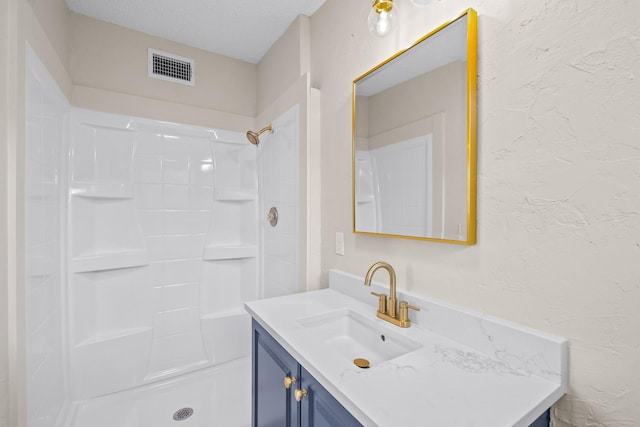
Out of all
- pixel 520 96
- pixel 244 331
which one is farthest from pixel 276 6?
pixel 244 331

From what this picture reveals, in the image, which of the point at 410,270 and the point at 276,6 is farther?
the point at 276,6

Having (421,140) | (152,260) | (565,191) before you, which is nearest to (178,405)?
(152,260)

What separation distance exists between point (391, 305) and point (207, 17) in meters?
1.99

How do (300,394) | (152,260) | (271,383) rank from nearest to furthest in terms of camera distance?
(300,394) → (271,383) → (152,260)

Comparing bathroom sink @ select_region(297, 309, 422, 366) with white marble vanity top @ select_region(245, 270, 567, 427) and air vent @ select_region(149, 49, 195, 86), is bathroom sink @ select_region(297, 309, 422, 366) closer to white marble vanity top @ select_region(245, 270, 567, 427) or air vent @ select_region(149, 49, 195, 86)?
white marble vanity top @ select_region(245, 270, 567, 427)

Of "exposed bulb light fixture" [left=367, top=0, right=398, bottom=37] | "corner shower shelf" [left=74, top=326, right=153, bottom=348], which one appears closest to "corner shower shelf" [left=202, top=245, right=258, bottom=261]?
"corner shower shelf" [left=74, top=326, right=153, bottom=348]

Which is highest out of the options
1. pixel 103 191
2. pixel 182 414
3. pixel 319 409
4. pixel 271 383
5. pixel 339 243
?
pixel 103 191

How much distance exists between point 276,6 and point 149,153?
1.27 metres

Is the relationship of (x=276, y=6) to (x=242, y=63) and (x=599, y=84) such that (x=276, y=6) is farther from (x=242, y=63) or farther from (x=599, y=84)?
(x=599, y=84)

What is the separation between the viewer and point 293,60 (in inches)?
75.3

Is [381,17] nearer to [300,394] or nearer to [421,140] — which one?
[421,140]

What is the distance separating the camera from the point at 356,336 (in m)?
1.21

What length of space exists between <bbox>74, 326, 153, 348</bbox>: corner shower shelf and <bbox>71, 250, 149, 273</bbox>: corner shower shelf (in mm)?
431

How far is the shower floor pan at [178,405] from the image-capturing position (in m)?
1.72
